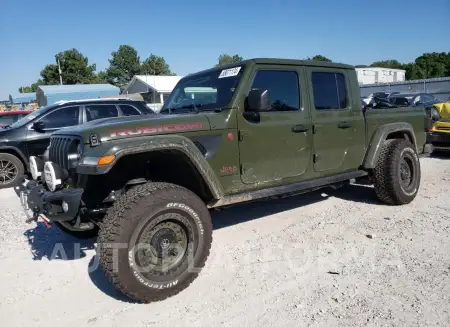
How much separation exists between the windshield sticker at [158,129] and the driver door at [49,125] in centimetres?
542

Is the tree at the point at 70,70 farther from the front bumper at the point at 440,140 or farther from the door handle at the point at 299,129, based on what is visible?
the door handle at the point at 299,129

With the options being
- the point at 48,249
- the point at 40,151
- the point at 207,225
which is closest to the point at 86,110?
the point at 40,151

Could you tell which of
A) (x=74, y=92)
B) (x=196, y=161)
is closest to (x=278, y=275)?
(x=196, y=161)

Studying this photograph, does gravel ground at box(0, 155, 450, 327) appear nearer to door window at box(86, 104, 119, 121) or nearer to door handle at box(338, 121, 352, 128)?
door handle at box(338, 121, 352, 128)

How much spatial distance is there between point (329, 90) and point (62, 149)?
3.06 meters

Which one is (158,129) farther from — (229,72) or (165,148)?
(229,72)

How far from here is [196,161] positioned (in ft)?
10.2

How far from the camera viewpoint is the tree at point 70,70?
55312 mm

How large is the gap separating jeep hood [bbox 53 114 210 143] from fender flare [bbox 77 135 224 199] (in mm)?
93

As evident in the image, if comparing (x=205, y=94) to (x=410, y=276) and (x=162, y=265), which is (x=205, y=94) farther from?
(x=410, y=276)

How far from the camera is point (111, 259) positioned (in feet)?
8.92

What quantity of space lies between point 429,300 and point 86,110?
23.7 feet

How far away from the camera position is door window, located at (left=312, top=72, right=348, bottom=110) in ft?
14.0

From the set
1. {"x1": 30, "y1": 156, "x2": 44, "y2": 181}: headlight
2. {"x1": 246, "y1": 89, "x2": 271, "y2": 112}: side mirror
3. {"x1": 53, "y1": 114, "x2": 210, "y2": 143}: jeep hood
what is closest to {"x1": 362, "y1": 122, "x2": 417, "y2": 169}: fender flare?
{"x1": 246, "y1": 89, "x2": 271, "y2": 112}: side mirror
